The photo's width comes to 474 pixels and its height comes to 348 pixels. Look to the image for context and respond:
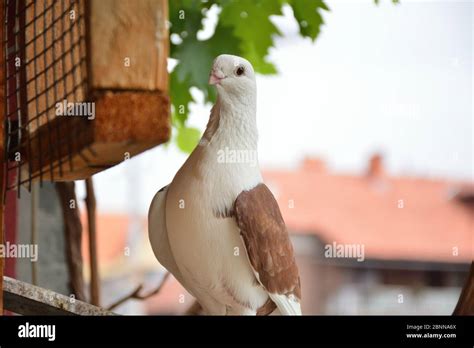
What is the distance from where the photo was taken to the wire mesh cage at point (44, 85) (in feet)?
2.49

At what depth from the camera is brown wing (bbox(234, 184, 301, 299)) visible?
909mm

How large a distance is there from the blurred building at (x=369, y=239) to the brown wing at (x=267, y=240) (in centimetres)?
219

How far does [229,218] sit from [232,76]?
152 mm

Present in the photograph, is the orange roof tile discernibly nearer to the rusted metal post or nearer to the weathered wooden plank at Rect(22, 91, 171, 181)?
the rusted metal post

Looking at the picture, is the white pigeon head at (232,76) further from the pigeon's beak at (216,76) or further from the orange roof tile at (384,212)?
the orange roof tile at (384,212)

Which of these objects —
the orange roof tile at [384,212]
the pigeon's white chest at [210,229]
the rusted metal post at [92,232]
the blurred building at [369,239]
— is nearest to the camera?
the pigeon's white chest at [210,229]

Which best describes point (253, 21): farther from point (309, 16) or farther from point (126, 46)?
point (126, 46)

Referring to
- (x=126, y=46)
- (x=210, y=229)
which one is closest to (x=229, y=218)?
(x=210, y=229)

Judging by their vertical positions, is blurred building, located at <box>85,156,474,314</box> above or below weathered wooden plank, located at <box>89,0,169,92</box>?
below

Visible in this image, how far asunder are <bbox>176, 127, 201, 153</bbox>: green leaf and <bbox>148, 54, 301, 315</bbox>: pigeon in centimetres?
75

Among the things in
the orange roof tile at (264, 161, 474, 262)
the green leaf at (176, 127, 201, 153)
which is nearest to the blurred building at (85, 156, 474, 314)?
the orange roof tile at (264, 161, 474, 262)

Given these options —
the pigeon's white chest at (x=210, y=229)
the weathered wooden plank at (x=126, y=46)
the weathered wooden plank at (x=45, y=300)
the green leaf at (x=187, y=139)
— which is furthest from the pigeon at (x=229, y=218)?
the green leaf at (x=187, y=139)

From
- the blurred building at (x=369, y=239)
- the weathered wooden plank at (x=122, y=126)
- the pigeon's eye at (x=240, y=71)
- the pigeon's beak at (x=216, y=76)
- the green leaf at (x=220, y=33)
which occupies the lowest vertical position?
the blurred building at (x=369, y=239)

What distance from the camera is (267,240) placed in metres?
0.93
